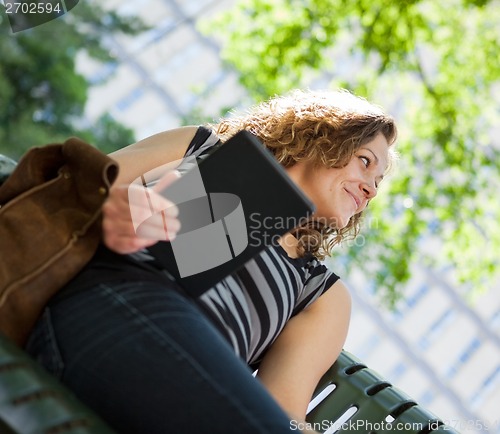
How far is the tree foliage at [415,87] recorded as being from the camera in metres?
5.04

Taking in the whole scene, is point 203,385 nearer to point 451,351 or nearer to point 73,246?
point 73,246

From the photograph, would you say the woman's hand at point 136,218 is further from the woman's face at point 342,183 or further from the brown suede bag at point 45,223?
the woman's face at point 342,183

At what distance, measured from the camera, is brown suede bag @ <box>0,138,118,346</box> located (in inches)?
36.9

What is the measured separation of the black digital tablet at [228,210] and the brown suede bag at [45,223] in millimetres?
104

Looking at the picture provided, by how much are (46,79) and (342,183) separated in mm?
4214

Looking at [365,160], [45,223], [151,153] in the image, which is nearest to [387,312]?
[365,160]

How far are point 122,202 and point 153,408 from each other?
0.27 meters

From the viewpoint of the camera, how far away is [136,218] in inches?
36.4

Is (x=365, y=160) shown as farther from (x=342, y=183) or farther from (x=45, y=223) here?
(x=45, y=223)

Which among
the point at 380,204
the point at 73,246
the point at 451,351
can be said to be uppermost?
the point at 73,246

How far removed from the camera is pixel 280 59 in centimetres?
508

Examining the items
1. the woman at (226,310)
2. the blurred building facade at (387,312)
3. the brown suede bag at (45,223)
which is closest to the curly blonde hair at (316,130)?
the woman at (226,310)

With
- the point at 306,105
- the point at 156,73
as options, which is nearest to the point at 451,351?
the point at 156,73

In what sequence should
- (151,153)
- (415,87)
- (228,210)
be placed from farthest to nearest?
(415,87)
(151,153)
(228,210)
